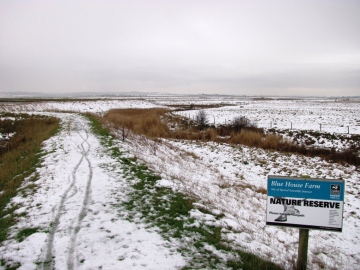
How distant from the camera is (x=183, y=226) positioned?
18.0ft

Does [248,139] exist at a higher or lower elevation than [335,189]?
lower

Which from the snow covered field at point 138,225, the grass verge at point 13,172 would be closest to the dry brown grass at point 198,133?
the snow covered field at point 138,225

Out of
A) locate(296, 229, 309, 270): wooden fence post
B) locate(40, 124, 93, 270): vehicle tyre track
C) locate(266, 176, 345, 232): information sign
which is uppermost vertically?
locate(266, 176, 345, 232): information sign

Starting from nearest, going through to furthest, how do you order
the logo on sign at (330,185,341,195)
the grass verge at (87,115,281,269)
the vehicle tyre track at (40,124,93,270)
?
1. the logo on sign at (330,185,341,195)
2. the vehicle tyre track at (40,124,93,270)
3. the grass verge at (87,115,281,269)

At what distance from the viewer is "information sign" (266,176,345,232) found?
11.4ft

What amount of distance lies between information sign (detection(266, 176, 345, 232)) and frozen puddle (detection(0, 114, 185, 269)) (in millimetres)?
1884

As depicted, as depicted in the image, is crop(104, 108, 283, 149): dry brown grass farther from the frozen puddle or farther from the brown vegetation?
the frozen puddle

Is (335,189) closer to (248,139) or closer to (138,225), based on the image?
(138,225)

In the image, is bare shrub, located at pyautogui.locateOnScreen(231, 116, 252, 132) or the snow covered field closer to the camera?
the snow covered field

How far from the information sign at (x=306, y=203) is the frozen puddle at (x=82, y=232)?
Answer: 188 centimetres

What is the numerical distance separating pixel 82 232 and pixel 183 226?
7.01ft

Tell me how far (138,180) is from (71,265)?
447cm

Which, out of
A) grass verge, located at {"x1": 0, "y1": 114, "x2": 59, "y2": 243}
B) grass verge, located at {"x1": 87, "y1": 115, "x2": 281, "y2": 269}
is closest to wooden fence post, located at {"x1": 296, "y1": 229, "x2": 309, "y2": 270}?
grass verge, located at {"x1": 87, "y1": 115, "x2": 281, "y2": 269}

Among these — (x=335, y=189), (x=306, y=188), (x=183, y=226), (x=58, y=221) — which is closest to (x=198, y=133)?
(x=183, y=226)
